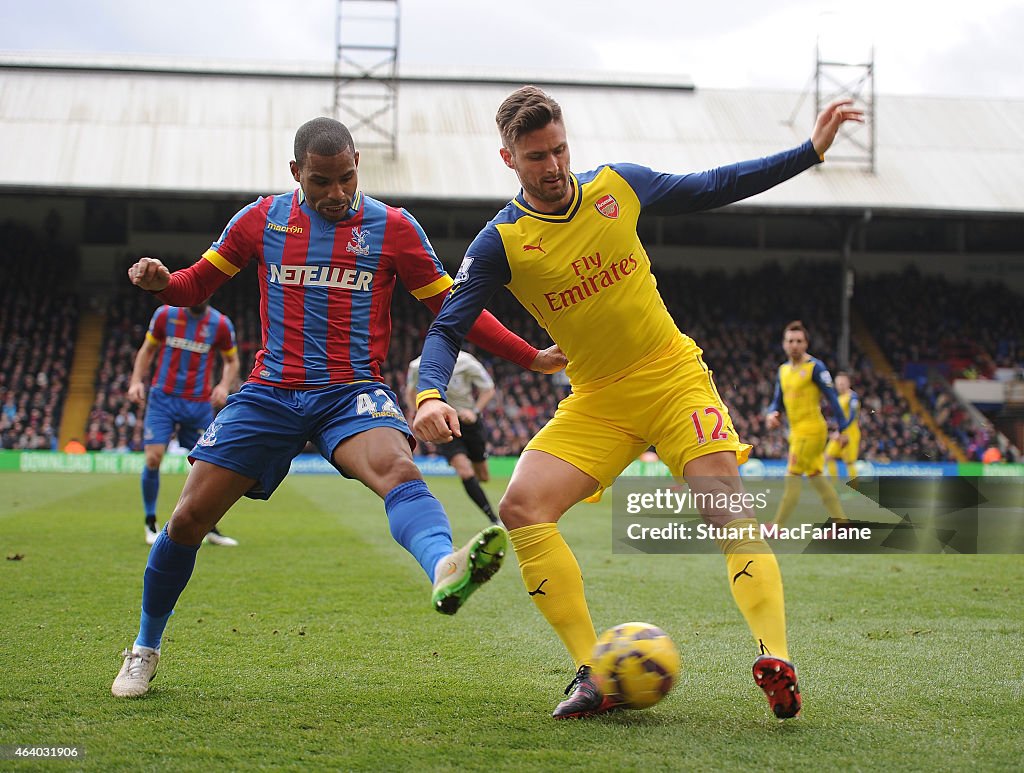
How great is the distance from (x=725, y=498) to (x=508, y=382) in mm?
27436

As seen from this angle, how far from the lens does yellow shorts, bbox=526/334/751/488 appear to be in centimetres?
436

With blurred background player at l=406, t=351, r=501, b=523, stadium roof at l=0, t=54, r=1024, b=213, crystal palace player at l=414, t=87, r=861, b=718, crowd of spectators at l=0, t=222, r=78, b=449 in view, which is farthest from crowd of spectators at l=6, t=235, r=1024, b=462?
crystal palace player at l=414, t=87, r=861, b=718

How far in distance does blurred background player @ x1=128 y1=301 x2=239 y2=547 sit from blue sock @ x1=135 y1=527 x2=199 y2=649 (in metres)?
5.64

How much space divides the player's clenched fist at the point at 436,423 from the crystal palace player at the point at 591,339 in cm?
29

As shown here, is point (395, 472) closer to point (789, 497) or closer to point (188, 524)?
point (188, 524)

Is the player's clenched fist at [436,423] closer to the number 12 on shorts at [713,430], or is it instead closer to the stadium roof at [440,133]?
the number 12 on shorts at [713,430]

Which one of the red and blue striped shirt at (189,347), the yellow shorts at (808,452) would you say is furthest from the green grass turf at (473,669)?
the yellow shorts at (808,452)

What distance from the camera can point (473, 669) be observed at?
496 cm

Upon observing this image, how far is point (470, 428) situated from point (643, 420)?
746cm

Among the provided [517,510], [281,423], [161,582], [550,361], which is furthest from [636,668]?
[161,582]

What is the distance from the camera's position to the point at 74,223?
34.6 metres

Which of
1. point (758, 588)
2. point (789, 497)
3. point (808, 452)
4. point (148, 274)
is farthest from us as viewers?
point (808, 452)

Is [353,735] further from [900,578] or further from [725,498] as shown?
[900,578]

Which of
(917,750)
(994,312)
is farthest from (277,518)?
(994,312)
